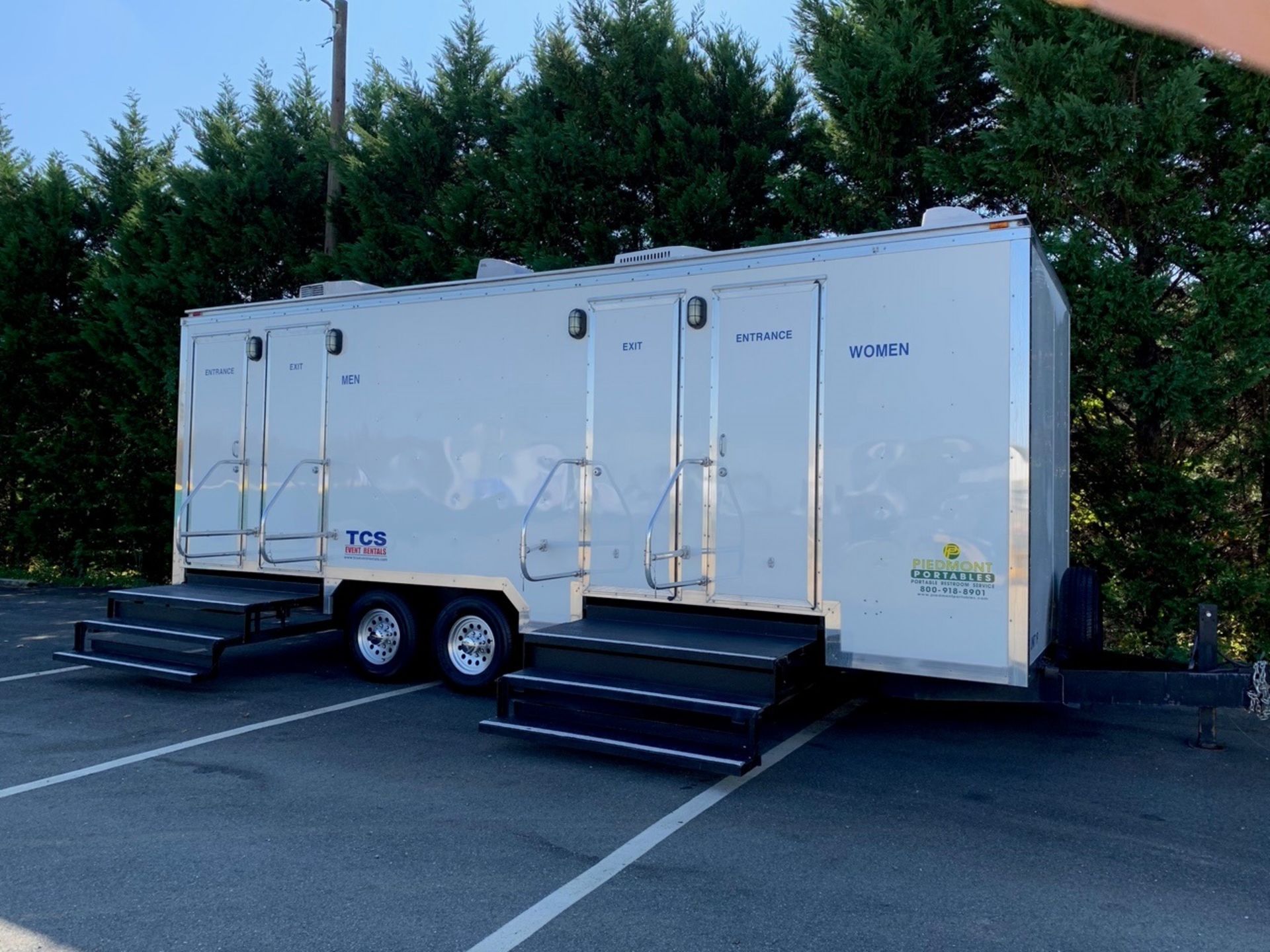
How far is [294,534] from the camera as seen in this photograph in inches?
346

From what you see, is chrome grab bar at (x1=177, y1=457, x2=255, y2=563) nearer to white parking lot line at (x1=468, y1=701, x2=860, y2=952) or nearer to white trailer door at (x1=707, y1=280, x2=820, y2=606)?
white trailer door at (x1=707, y1=280, x2=820, y2=606)

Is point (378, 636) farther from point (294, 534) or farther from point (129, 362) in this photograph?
point (129, 362)

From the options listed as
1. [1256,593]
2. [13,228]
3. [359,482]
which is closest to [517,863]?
[359,482]

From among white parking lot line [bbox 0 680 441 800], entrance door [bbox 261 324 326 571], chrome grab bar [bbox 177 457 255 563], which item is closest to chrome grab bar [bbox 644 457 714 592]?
white parking lot line [bbox 0 680 441 800]

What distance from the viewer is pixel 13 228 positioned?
15898mm

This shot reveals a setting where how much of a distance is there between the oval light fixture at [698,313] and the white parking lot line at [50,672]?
567 centimetres

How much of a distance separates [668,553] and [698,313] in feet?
5.26

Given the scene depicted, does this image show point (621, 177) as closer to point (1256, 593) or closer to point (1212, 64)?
point (1212, 64)

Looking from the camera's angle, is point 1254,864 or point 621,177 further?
point 621,177

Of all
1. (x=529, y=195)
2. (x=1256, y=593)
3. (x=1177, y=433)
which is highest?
(x=529, y=195)

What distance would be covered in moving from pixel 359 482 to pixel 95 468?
9.24m

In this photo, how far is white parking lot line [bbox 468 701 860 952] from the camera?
3.93 m

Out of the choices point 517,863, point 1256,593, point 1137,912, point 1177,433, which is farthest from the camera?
point 1177,433

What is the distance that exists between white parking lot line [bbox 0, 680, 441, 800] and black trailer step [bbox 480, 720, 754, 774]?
1.81 m
